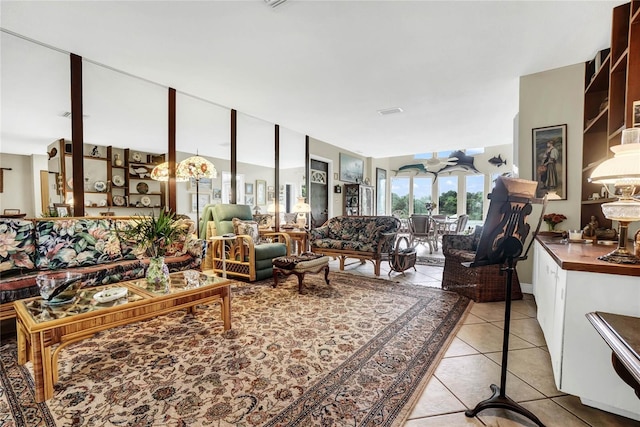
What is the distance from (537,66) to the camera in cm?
314

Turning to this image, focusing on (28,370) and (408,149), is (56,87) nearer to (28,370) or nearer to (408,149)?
(28,370)

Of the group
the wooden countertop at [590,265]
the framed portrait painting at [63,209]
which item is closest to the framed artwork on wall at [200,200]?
the framed portrait painting at [63,209]

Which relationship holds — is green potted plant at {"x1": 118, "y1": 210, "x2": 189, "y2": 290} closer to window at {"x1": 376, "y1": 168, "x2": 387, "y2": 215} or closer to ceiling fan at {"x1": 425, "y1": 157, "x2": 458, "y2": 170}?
ceiling fan at {"x1": 425, "y1": 157, "x2": 458, "y2": 170}

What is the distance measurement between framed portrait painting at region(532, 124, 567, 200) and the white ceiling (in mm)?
731

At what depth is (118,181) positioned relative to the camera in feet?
22.2

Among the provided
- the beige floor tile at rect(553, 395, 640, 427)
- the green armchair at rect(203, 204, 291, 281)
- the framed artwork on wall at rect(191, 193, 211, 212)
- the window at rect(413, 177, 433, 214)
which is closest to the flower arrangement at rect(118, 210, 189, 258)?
the green armchair at rect(203, 204, 291, 281)

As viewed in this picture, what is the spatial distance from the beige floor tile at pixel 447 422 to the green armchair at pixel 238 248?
2.75 metres

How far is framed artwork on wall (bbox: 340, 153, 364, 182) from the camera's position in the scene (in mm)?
7744

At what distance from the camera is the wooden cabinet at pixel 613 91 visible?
175 cm

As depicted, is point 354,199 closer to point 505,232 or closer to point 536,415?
point 505,232

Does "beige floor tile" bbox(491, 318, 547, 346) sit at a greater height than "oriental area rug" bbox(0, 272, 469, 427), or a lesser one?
lesser

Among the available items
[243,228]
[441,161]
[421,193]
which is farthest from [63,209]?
[421,193]

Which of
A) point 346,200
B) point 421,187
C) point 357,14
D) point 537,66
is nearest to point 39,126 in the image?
point 357,14

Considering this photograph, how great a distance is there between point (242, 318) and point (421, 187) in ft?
28.5
